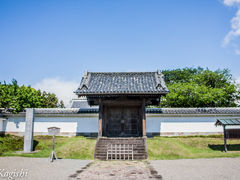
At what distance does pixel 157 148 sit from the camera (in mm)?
15023

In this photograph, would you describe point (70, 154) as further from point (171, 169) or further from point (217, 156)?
point (217, 156)

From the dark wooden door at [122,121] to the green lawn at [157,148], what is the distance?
107 inches

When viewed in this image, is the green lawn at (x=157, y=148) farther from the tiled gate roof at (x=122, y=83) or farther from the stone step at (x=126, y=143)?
the tiled gate roof at (x=122, y=83)

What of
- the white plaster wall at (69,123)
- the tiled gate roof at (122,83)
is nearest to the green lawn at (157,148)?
the white plaster wall at (69,123)

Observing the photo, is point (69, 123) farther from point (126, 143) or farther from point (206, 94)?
point (206, 94)

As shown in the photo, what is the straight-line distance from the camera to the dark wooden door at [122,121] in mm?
19109

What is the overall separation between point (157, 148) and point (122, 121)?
520 cm

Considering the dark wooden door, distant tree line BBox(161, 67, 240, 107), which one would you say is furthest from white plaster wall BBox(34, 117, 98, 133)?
distant tree line BBox(161, 67, 240, 107)

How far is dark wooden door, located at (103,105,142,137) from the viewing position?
1911 cm

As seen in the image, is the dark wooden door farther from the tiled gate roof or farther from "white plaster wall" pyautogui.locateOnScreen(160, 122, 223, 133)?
"white plaster wall" pyautogui.locateOnScreen(160, 122, 223, 133)

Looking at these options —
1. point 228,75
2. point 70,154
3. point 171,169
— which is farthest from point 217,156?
point 228,75

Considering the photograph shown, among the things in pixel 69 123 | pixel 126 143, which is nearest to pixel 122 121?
pixel 126 143

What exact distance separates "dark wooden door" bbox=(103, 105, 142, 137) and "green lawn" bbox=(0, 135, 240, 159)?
2730 mm

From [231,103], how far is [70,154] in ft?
90.7
